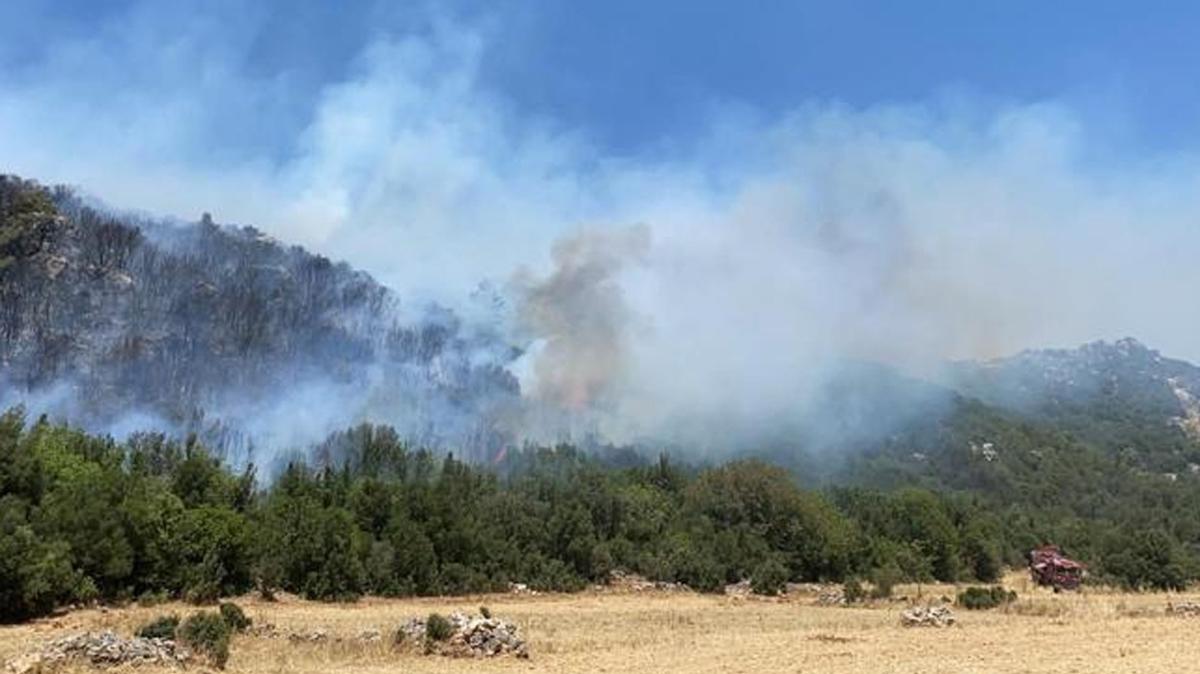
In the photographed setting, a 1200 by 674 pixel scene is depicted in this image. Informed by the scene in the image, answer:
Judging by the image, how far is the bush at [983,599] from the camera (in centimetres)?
4022

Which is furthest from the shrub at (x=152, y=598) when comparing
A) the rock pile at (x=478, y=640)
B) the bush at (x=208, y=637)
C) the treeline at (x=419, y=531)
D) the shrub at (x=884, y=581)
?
the shrub at (x=884, y=581)

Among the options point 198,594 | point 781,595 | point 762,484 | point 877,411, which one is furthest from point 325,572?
point 877,411

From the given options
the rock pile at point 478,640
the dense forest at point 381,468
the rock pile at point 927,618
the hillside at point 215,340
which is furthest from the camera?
the hillside at point 215,340

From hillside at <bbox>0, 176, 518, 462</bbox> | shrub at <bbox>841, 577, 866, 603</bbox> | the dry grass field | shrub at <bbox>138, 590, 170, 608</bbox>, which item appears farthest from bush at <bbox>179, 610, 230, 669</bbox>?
hillside at <bbox>0, 176, 518, 462</bbox>

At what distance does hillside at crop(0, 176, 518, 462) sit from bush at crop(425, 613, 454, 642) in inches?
4074

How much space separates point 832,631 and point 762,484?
3776 centimetres

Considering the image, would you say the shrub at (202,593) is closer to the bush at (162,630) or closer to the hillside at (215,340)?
the bush at (162,630)

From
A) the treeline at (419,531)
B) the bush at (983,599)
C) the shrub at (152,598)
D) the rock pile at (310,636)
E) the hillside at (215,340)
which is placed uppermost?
the hillside at (215,340)

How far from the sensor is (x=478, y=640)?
22.2m

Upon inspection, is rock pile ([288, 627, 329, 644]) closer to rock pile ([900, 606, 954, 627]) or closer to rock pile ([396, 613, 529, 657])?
rock pile ([396, 613, 529, 657])

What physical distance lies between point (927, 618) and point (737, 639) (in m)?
7.49

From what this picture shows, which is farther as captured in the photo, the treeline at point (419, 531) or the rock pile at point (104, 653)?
the treeline at point (419, 531)

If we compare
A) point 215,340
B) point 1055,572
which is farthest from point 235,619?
point 215,340

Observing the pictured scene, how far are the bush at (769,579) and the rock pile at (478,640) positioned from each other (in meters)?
32.7
